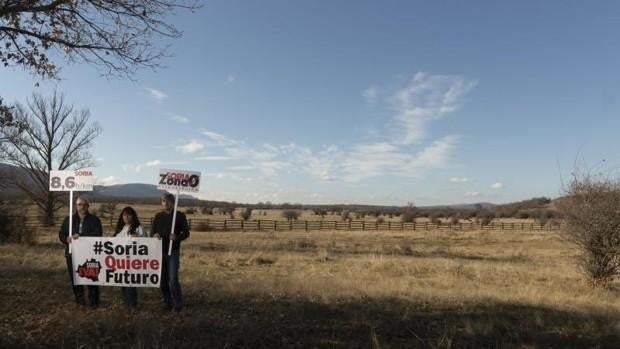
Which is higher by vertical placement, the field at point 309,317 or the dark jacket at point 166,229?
the dark jacket at point 166,229

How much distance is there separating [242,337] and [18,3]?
606 centimetres

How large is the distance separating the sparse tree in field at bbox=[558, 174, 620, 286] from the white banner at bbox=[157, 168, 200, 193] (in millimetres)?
12715

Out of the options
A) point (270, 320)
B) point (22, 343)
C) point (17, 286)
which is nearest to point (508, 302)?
point (270, 320)

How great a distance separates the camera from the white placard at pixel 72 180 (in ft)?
30.1

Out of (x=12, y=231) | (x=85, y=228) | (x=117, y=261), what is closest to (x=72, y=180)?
(x=85, y=228)

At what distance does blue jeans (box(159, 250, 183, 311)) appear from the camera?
8281 millimetres

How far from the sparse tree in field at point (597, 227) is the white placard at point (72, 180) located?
14183mm

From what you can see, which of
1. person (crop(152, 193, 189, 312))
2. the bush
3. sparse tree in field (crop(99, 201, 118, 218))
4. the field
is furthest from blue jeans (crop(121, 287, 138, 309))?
sparse tree in field (crop(99, 201, 118, 218))

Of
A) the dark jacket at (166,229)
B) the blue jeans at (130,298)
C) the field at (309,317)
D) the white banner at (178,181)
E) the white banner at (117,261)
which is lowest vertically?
the field at (309,317)

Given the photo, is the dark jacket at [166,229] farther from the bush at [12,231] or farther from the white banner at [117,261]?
the bush at [12,231]

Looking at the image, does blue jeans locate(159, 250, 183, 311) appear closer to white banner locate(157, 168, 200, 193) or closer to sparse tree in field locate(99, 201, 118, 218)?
white banner locate(157, 168, 200, 193)

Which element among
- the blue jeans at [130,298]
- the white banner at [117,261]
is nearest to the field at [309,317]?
the blue jeans at [130,298]

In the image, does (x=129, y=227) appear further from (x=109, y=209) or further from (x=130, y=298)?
(x=109, y=209)

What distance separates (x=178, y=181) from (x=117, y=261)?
5.27 ft
